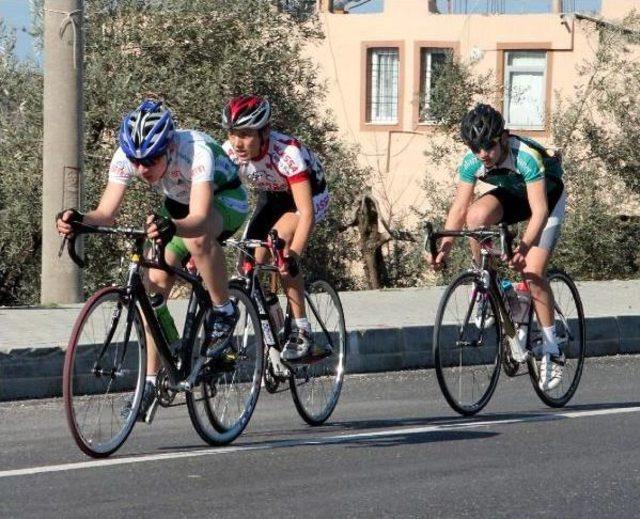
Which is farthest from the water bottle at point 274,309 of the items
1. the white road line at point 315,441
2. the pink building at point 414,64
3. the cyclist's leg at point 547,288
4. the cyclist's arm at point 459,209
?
the pink building at point 414,64

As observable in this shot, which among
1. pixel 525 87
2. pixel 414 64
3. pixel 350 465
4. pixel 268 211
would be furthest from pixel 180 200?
pixel 414 64

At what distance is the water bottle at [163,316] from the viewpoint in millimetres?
7898

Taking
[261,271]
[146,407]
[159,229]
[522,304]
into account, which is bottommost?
[146,407]

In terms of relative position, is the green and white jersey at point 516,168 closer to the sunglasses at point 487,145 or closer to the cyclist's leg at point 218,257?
the sunglasses at point 487,145

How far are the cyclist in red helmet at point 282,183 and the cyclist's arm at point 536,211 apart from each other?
1150 mm

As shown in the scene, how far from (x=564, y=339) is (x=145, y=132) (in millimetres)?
3635

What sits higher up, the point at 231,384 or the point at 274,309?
the point at 274,309

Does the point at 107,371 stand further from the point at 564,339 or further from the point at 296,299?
the point at 564,339

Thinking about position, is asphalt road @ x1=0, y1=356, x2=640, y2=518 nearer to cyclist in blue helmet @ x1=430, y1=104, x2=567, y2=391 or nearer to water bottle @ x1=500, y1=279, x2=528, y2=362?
water bottle @ x1=500, y1=279, x2=528, y2=362

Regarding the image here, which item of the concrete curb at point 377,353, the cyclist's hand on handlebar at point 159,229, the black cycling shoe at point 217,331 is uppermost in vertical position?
the cyclist's hand on handlebar at point 159,229

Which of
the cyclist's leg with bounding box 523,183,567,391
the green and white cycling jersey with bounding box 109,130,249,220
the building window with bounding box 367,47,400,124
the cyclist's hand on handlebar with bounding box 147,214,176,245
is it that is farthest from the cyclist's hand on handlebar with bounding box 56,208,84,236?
the building window with bounding box 367,47,400,124

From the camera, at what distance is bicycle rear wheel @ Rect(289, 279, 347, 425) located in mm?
9195

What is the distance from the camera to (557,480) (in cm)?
745

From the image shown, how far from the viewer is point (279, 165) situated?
877 centimetres
